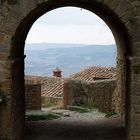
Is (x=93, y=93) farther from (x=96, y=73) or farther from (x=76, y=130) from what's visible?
(x=76, y=130)

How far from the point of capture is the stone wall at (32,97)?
60.7ft

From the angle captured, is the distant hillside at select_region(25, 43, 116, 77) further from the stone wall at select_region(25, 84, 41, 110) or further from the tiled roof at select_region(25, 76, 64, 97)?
the stone wall at select_region(25, 84, 41, 110)

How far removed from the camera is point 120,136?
11680 millimetres

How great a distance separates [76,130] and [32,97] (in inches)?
251

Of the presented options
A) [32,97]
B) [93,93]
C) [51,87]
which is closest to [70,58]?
[51,87]

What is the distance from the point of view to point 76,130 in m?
12.6

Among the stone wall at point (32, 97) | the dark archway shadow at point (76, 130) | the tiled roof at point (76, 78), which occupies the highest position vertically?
the tiled roof at point (76, 78)

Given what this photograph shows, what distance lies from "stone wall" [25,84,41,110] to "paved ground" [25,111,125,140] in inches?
169

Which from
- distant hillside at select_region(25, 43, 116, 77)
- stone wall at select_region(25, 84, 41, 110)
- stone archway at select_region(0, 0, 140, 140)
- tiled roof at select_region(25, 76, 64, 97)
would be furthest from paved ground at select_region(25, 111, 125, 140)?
distant hillside at select_region(25, 43, 116, 77)

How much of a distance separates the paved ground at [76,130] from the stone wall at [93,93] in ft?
14.1

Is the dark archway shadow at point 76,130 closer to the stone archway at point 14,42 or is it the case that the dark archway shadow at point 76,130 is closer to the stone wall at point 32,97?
the stone archway at point 14,42

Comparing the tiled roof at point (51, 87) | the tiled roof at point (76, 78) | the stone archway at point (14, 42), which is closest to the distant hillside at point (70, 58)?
the tiled roof at point (51, 87)

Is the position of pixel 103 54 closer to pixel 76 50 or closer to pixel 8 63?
pixel 76 50

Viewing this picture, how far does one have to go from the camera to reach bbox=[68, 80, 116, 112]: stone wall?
1934 cm
